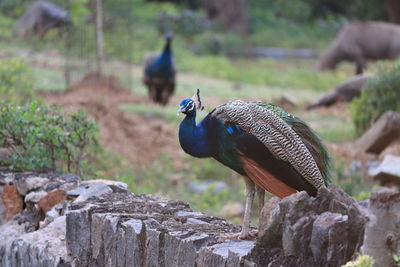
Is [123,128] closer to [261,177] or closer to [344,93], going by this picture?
[344,93]

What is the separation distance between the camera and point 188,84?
56.6ft

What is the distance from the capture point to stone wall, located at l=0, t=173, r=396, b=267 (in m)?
3.57

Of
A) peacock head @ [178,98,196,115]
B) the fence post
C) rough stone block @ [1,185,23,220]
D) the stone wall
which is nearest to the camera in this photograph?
the stone wall

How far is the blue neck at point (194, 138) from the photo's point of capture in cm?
450

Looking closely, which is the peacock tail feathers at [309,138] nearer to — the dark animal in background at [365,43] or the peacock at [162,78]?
the peacock at [162,78]

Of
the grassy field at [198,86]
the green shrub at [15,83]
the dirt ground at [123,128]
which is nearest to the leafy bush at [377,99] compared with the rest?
the grassy field at [198,86]

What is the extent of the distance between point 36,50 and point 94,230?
505 inches

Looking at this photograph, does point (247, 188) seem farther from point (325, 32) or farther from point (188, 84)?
point (325, 32)

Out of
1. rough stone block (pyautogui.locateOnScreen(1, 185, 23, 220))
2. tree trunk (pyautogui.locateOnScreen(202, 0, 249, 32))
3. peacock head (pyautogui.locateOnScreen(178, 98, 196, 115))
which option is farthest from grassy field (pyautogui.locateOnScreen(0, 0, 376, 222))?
peacock head (pyautogui.locateOnScreen(178, 98, 196, 115))

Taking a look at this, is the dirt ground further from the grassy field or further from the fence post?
the fence post

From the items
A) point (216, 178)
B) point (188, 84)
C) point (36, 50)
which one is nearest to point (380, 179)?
point (216, 178)

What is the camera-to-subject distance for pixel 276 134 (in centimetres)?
442

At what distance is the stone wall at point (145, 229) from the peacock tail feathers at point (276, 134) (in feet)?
1.66

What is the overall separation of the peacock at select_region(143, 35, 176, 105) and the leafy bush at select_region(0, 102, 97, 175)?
7.58 metres
